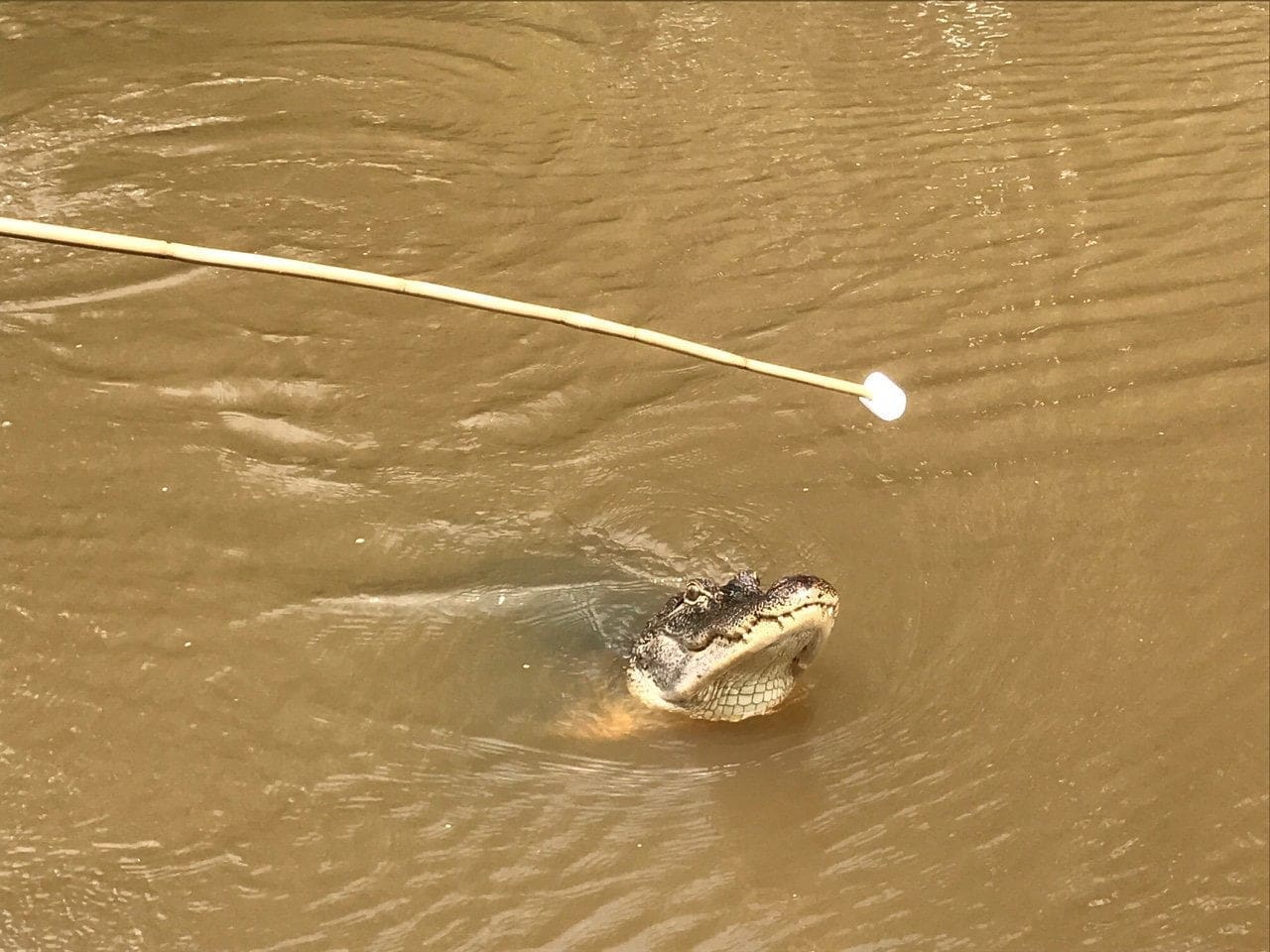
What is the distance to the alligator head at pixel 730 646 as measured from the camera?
9.93ft

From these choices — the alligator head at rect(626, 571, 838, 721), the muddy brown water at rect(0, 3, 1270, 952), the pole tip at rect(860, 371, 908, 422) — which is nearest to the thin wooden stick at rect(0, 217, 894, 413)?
the pole tip at rect(860, 371, 908, 422)

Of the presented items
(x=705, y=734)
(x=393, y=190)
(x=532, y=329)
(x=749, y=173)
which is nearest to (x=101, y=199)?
(x=393, y=190)

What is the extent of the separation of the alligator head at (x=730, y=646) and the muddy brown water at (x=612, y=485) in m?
0.11

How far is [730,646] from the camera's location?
10.2ft

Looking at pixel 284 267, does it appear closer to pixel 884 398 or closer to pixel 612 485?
pixel 884 398

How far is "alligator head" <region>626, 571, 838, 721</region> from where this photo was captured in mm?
3027

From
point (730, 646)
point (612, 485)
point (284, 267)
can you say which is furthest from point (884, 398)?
point (612, 485)

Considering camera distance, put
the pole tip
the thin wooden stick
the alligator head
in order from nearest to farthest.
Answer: the thin wooden stick, the pole tip, the alligator head

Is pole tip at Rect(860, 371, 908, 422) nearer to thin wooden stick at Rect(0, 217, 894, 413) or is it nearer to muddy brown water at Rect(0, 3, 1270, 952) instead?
thin wooden stick at Rect(0, 217, 894, 413)

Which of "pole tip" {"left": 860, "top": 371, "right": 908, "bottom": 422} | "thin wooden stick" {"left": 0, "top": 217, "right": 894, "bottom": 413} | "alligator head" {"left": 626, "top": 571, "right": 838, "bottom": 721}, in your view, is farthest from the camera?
"alligator head" {"left": 626, "top": 571, "right": 838, "bottom": 721}

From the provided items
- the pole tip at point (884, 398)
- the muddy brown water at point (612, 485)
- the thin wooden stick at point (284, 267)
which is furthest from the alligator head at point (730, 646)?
the thin wooden stick at point (284, 267)

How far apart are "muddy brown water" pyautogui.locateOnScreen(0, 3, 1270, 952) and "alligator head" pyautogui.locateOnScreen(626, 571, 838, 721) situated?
113 mm

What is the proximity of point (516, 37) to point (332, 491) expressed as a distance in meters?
3.37

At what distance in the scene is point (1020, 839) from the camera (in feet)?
10.5
